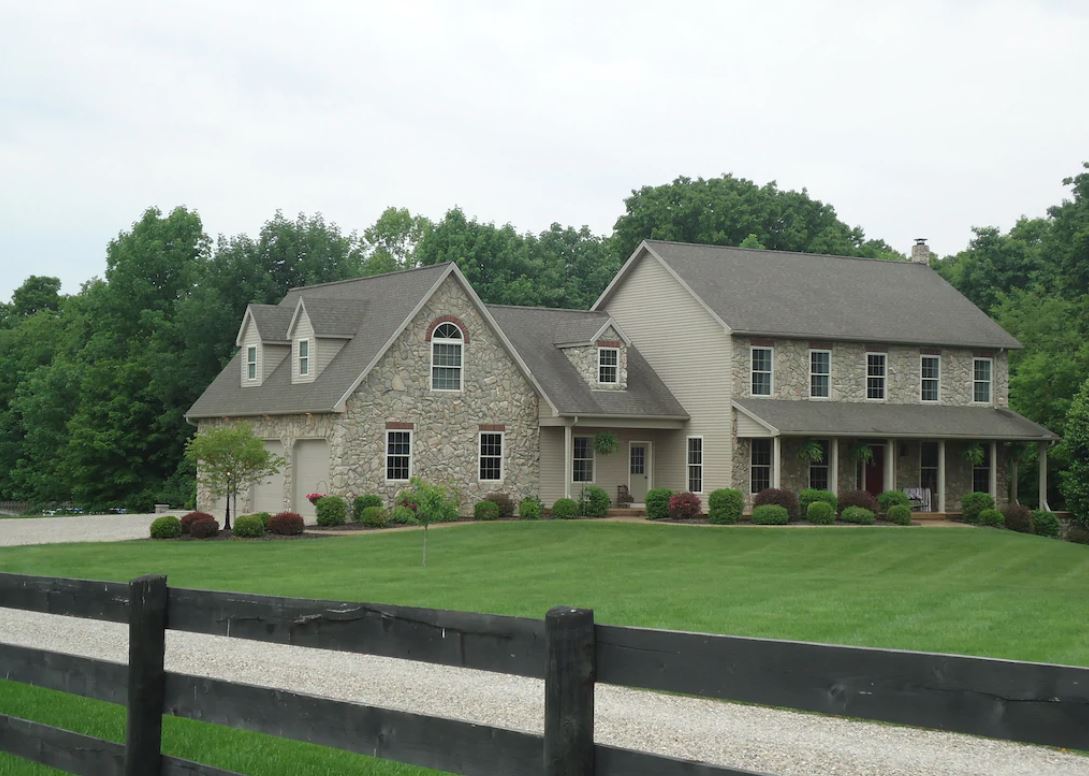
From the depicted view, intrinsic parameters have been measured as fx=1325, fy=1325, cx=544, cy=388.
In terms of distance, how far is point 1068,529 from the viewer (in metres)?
42.8

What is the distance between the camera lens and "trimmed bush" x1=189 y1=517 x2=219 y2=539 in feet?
110

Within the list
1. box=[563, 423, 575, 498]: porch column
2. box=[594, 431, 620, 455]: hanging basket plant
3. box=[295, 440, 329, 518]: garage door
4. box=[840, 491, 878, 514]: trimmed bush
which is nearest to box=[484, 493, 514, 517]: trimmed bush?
box=[563, 423, 575, 498]: porch column

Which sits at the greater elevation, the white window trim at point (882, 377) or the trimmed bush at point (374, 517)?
the white window trim at point (882, 377)

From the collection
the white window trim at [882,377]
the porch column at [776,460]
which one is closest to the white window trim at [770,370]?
the porch column at [776,460]

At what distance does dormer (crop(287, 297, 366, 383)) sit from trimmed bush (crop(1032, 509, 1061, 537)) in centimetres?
2196

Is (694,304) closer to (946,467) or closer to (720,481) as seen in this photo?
(720,481)

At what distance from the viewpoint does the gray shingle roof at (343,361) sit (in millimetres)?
37562

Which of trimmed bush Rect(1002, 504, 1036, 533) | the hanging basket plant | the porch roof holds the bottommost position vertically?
trimmed bush Rect(1002, 504, 1036, 533)

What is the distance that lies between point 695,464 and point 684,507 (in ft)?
10.4

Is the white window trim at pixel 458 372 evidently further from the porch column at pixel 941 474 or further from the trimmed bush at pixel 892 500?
the porch column at pixel 941 474

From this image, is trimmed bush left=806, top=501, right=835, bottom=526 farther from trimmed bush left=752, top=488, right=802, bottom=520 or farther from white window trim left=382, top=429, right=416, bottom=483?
white window trim left=382, top=429, right=416, bottom=483

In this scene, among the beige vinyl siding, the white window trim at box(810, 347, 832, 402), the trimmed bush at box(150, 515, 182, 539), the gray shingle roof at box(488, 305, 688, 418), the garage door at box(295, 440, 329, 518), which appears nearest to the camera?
the trimmed bush at box(150, 515, 182, 539)

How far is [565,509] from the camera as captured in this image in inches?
1523

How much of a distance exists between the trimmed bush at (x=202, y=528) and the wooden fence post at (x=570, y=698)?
30077 mm
